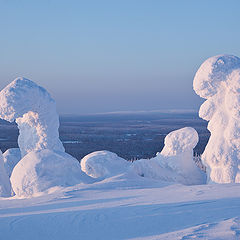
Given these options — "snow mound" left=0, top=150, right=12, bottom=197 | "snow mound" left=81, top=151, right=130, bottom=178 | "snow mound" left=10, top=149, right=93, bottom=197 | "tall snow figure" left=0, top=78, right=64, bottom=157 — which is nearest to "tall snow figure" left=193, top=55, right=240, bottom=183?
"snow mound" left=81, top=151, right=130, bottom=178

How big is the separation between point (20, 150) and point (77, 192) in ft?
18.3

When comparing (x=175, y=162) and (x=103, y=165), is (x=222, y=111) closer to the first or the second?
(x=175, y=162)

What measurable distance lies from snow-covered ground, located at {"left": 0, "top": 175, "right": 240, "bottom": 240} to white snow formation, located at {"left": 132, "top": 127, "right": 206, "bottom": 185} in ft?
12.4

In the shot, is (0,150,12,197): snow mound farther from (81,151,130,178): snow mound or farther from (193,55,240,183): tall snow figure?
(193,55,240,183): tall snow figure

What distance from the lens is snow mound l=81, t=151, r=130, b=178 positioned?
11.0 meters

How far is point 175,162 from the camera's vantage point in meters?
12.5

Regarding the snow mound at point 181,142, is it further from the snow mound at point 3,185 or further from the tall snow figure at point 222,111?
the snow mound at point 3,185

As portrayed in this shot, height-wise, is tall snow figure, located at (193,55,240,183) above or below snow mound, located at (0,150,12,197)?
above

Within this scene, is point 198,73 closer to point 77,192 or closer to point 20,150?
point 77,192

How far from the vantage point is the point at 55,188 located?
9.68 meters

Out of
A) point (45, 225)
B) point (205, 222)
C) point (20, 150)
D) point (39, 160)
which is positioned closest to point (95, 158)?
point (39, 160)

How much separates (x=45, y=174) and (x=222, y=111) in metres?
5.25

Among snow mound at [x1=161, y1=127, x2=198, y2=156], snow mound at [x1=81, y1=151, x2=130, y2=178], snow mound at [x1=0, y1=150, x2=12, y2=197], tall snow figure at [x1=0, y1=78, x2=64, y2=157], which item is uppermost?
tall snow figure at [x1=0, y1=78, x2=64, y2=157]

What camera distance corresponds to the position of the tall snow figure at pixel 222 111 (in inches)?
440
